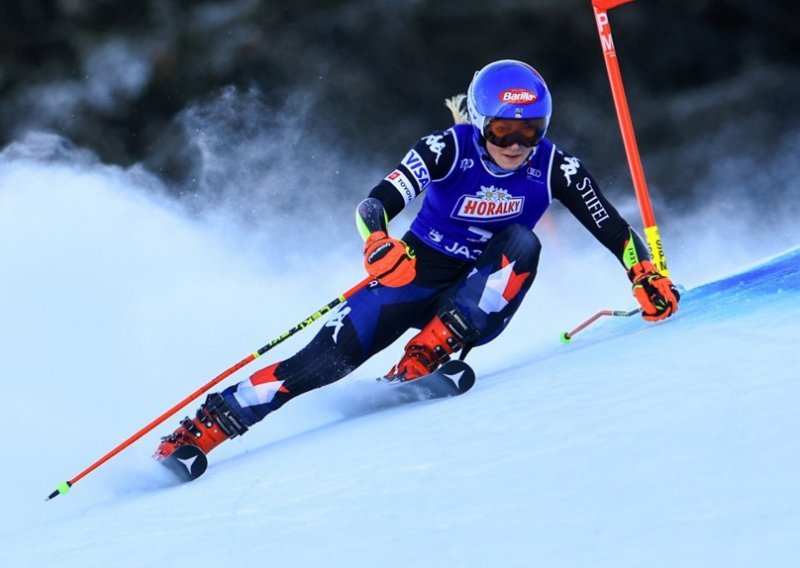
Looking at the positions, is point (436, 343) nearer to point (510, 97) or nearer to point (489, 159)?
point (489, 159)

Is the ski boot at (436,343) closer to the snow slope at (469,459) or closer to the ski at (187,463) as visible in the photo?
the snow slope at (469,459)

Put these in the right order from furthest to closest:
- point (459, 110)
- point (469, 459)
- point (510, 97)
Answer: point (459, 110) → point (510, 97) → point (469, 459)

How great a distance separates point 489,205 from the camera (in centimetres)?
281

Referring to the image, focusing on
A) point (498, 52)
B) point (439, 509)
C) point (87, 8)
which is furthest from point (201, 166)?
point (439, 509)

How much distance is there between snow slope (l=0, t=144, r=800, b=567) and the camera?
1.29 meters

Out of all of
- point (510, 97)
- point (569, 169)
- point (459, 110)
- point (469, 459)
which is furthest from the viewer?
point (459, 110)

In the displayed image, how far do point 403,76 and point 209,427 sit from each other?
153 inches

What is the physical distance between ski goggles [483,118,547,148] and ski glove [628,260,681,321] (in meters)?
0.47

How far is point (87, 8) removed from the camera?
6324mm

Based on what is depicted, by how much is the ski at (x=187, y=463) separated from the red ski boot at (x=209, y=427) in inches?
5.9

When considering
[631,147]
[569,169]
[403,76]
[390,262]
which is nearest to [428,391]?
[390,262]

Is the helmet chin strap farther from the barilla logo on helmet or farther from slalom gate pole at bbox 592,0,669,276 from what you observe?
slalom gate pole at bbox 592,0,669,276

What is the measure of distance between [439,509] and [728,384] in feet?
1.91

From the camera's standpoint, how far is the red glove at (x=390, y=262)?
8.11 ft
